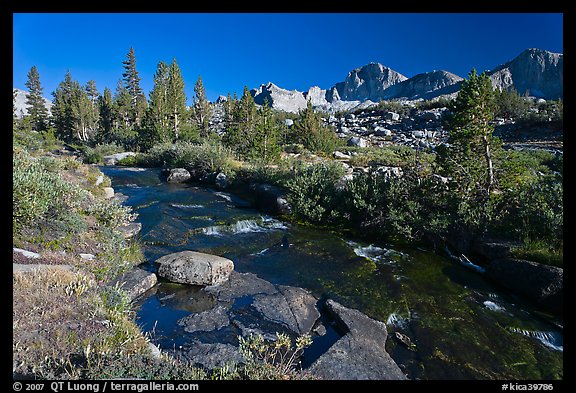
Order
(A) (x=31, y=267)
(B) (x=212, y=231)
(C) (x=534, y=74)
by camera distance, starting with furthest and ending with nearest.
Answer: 1. (C) (x=534, y=74)
2. (B) (x=212, y=231)
3. (A) (x=31, y=267)

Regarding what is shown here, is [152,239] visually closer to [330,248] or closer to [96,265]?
[96,265]

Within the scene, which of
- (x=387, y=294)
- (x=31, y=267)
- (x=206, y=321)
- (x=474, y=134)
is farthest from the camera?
(x=474, y=134)

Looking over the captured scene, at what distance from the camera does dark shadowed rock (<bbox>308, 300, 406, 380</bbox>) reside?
5.03 m

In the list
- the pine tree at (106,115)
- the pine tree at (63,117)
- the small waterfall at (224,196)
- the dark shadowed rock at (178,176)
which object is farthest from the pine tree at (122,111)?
the small waterfall at (224,196)

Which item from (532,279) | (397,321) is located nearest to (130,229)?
(397,321)

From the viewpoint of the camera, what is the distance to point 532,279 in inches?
319

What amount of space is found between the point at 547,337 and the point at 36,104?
83117mm

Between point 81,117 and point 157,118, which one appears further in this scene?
point 81,117

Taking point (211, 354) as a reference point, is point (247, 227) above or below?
above

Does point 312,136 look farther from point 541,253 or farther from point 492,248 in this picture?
point 541,253

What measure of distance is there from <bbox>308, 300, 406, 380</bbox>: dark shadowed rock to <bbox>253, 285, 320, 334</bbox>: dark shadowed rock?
758 millimetres

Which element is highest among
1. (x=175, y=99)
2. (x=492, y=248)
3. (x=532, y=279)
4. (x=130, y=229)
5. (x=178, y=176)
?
(x=175, y=99)

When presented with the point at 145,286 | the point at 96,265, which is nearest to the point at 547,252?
the point at 145,286
